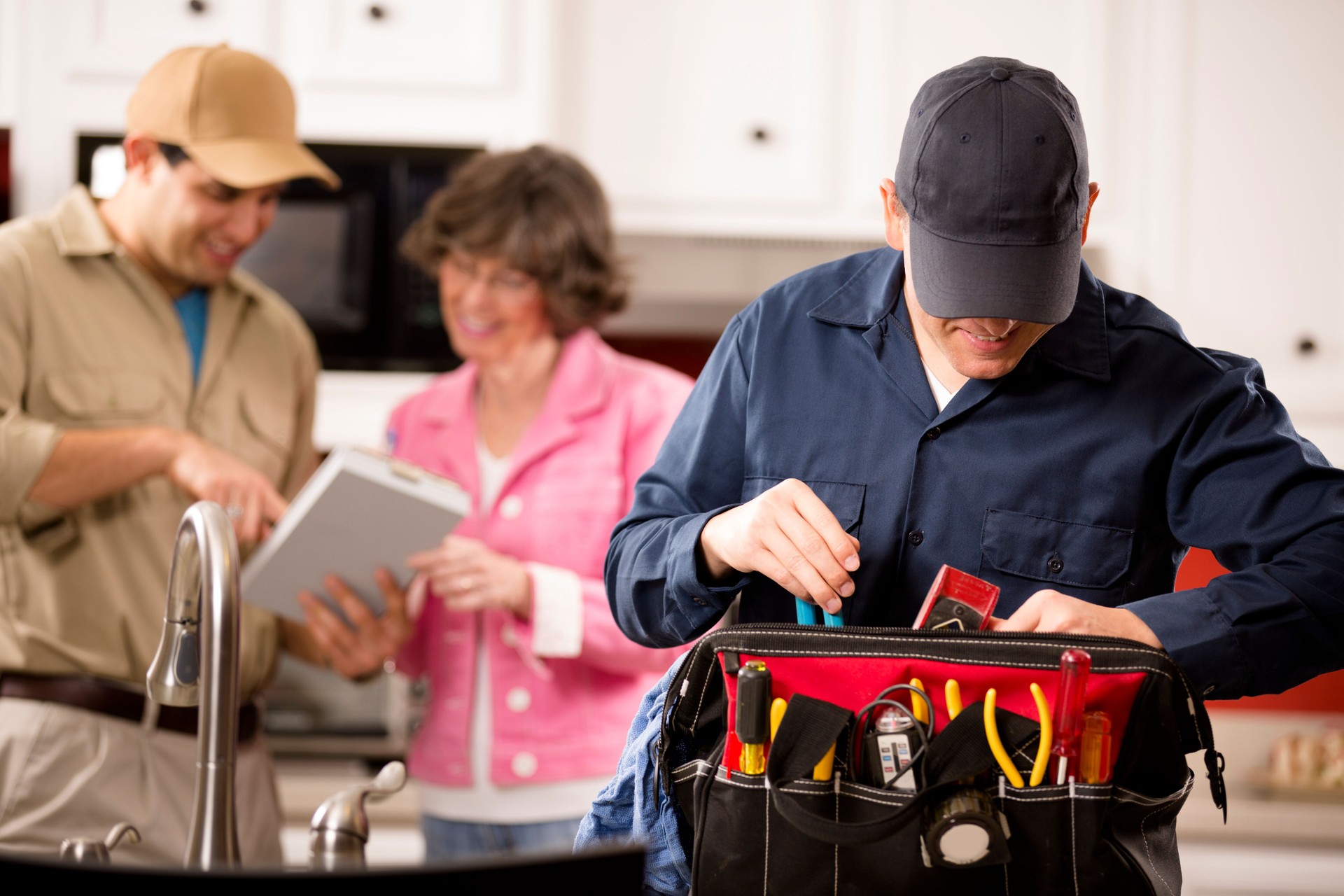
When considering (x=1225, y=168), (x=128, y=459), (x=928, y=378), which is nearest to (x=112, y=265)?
(x=128, y=459)

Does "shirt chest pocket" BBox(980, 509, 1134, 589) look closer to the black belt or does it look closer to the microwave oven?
the black belt

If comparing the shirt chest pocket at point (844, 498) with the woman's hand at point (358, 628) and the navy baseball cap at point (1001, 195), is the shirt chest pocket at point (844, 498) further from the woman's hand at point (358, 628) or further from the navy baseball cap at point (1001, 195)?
the woman's hand at point (358, 628)

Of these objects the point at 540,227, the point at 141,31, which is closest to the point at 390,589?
the point at 540,227

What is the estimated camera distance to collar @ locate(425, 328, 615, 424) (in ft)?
5.54

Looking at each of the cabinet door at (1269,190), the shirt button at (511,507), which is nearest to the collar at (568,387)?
the shirt button at (511,507)

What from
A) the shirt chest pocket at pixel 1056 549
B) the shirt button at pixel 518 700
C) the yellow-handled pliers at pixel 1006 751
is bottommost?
the shirt button at pixel 518 700

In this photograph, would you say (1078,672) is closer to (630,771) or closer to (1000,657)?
(1000,657)

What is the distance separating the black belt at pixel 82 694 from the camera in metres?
1.44

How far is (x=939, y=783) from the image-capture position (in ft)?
2.40

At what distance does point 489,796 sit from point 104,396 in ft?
2.30

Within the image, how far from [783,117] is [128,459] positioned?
160 centimetres

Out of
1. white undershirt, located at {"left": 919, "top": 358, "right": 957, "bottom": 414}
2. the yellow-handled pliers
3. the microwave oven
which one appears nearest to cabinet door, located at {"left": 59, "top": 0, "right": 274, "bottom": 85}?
the microwave oven

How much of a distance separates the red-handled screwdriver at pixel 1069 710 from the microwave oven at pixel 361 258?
1805 mm

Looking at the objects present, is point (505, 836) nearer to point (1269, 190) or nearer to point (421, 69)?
point (421, 69)
